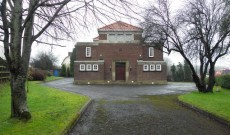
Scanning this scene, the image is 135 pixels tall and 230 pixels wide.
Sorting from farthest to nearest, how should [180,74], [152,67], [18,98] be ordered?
[180,74]
[152,67]
[18,98]

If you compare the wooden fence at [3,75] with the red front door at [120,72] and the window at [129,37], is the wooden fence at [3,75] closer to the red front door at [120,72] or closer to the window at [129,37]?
the red front door at [120,72]

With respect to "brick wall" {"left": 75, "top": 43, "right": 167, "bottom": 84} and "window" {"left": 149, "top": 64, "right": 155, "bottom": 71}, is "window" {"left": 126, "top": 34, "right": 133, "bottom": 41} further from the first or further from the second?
"window" {"left": 149, "top": 64, "right": 155, "bottom": 71}

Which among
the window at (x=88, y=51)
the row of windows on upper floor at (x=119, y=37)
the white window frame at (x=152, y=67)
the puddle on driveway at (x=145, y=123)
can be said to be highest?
the row of windows on upper floor at (x=119, y=37)

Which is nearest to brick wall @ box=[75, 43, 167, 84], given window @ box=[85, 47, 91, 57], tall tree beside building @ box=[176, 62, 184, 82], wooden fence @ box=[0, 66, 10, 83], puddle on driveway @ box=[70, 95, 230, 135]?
window @ box=[85, 47, 91, 57]

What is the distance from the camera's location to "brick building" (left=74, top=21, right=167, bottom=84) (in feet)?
163

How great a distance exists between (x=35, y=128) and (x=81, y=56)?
131 feet

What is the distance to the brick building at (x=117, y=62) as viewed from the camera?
49688 mm

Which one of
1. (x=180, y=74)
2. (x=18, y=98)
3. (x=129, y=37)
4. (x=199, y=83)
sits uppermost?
(x=129, y=37)

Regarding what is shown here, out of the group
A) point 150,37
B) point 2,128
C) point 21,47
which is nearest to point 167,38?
point 150,37

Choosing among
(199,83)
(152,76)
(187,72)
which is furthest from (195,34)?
(187,72)

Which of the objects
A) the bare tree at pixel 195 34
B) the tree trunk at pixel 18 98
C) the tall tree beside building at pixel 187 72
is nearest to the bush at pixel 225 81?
the bare tree at pixel 195 34

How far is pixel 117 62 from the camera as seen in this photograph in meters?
50.6

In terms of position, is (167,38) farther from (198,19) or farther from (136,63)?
(136,63)

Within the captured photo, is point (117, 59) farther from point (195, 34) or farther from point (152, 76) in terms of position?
point (195, 34)
